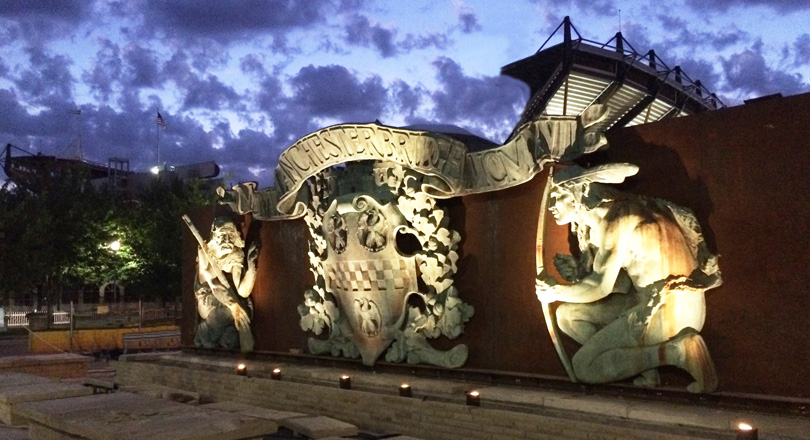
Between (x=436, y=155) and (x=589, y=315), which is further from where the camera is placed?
(x=436, y=155)

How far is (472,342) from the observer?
8.11m

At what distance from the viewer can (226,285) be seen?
11.3m

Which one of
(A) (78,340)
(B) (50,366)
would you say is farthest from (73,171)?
(B) (50,366)

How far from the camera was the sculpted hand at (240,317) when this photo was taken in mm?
11164

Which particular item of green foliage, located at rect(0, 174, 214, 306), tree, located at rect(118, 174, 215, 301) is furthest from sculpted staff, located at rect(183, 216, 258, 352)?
tree, located at rect(118, 174, 215, 301)

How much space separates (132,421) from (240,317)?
6.14m

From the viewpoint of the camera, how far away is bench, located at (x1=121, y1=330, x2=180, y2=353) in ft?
55.2

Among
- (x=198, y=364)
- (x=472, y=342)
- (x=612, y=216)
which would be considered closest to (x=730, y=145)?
(x=612, y=216)

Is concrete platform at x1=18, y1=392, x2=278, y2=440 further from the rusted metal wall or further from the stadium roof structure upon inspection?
the stadium roof structure

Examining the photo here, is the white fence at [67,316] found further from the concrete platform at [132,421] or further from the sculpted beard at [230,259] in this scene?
the concrete platform at [132,421]

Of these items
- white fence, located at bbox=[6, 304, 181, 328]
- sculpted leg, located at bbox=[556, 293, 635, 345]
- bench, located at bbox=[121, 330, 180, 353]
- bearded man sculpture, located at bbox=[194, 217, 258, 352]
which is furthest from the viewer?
white fence, located at bbox=[6, 304, 181, 328]

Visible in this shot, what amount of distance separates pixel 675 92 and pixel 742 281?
522 inches

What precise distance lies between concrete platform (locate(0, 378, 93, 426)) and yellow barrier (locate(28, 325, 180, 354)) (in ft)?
36.9

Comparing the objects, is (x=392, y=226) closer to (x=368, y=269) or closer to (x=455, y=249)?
(x=368, y=269)
